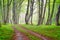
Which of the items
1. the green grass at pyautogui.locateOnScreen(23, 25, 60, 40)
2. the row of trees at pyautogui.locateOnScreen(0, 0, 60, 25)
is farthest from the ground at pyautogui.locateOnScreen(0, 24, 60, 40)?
the row of trees at pyautogui.locateOnScreen(0, 0, 60, 25)

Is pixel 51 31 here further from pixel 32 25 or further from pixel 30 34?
pixel 32 25

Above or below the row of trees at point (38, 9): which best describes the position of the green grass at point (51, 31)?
below

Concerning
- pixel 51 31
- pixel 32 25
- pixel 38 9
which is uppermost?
pixel 38 9

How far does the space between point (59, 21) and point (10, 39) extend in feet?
57.7

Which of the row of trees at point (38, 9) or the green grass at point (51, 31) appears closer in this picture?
the green grass at point (51, 31)

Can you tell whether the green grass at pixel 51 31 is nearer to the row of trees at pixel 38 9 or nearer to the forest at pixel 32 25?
the forest at pixel 32 25

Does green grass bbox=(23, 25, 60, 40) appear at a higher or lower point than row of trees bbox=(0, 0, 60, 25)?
lower

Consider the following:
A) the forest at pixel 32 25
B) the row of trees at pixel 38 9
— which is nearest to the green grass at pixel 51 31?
the forest at pixel 32 25

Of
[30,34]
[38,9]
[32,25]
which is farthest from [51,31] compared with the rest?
[38,9]

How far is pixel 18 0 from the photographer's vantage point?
171 feet

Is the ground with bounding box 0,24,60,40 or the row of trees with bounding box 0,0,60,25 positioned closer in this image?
the ground with bounding box 0,24,60,40

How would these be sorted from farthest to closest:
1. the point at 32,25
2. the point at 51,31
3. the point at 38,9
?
the point at 38,9 → the point at 32,25 → the point at 51,31

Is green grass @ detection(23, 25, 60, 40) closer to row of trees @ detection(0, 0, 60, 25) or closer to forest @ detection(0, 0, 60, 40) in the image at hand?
forest @ detection(0, 0, 60, 40)

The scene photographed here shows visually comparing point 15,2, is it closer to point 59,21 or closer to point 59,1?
point 59,1
